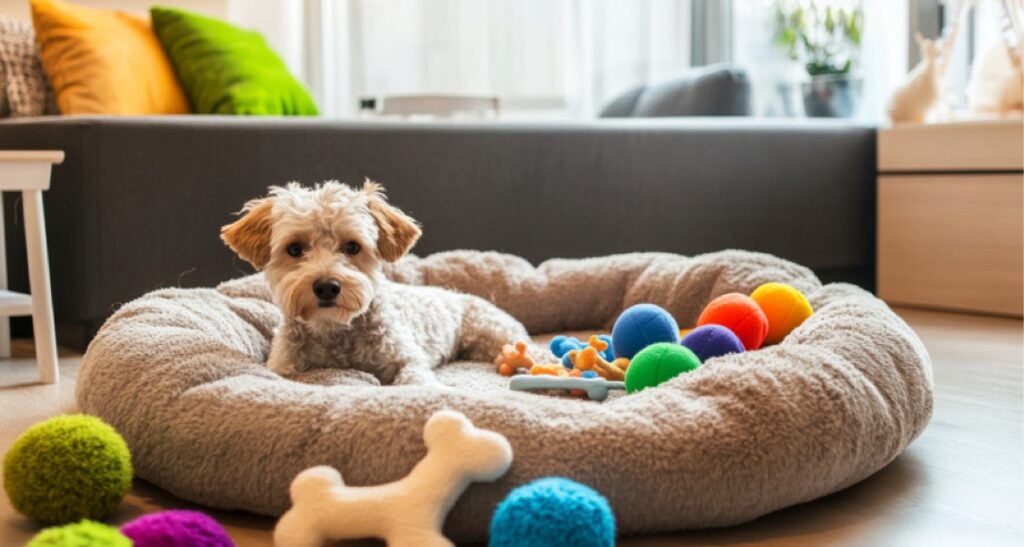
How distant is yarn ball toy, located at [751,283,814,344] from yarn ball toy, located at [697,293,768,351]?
121 mm

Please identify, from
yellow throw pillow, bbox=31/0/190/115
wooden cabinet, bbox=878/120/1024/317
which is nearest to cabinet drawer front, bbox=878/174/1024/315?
wooden cabinet, bbox=878/120/1024/317

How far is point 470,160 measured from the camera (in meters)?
3.39

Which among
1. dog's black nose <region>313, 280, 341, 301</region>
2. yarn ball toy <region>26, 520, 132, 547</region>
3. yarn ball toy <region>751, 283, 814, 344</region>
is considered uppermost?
dog's black nose <region>313, 280, 341, 301</region>

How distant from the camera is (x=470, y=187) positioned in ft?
11.1

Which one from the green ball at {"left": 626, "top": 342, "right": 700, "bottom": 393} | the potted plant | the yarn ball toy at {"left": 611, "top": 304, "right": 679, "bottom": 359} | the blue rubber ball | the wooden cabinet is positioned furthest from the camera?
the potted plant

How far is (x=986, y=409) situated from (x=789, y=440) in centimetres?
91

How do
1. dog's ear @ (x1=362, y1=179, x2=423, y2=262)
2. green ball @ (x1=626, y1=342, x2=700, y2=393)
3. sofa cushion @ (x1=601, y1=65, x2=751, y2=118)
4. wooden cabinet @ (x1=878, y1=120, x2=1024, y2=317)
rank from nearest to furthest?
green ball @ (x1=626, y1=342, x2=700, y2=393) → dog's ear @ (x1=362, y1=179, x2=423, y2=262) → wooden cabinet @ (x1=878, y1=120, x2=1024, y2=317) → sofa cushion @ (x1=601, y1=65, x2=751, y2=118)

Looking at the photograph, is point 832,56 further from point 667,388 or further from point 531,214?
point 667,388

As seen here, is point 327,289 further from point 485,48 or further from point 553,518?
point 485,48

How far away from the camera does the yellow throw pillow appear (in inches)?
143

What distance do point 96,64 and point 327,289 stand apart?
2.08 metres

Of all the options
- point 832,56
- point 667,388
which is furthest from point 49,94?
point 832,56

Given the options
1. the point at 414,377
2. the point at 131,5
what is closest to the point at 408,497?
the point at 414,377

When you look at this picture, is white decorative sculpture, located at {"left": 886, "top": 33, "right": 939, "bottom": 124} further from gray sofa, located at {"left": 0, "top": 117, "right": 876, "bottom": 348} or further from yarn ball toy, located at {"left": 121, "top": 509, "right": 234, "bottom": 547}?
yarn ball toy, located at {"left": 121, "top": 509, "right": 234, "bottom": 547}
